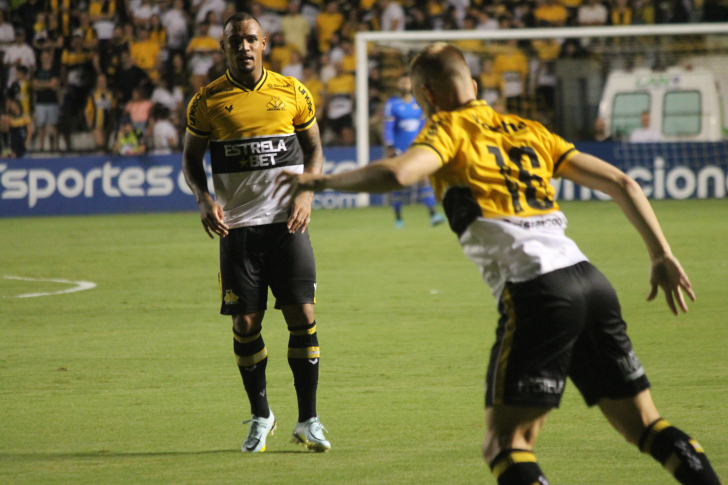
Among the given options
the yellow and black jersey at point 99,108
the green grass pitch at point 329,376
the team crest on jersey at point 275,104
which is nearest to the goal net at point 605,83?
the yellow and black jersey at point 99,108

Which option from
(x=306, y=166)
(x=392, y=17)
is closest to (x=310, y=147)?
(x=306, y=166)

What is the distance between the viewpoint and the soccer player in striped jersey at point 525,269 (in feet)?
10.4

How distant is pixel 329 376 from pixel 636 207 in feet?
11.1

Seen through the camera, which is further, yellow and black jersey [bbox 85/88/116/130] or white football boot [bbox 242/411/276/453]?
yellow and black jersey [bbox 85/88/116/130]

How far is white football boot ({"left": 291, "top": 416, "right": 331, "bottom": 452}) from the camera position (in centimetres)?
480

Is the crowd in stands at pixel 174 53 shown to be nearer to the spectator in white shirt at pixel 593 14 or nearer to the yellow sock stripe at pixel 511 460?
the spectator in white shirt at pixel 593 14

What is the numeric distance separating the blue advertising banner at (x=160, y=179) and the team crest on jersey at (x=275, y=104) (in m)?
14.4

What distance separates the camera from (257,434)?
491cm

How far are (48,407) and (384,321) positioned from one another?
131 inches

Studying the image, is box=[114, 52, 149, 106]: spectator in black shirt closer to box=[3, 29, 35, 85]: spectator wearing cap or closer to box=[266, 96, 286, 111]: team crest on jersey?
box=[3, 29, 35, 85]: spectator wearing cap

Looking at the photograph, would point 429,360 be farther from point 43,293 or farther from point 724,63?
point 724,63

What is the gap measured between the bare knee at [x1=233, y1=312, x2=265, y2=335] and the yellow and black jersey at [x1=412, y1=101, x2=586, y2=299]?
6.56ft

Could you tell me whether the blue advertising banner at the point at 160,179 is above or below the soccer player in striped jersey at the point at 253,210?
below

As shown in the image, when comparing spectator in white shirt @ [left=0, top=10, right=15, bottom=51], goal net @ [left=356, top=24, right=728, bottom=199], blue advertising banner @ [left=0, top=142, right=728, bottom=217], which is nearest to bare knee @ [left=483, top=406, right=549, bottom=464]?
blue advertising banner @ [left=0, top=142, right=728, bottom=217]
